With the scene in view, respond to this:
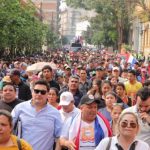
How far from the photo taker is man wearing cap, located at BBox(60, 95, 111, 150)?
21.5 feet

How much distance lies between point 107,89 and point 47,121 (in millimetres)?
3626

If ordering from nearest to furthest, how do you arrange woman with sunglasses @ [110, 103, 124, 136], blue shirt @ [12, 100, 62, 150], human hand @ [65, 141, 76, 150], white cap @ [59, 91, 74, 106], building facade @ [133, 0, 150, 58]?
human hand @ [65, 141, 76, 150] → blue shirt @ [12, 100, 62, 150] → woman with sunglasses @ [110, 103, 124, 136] → white cap @ [59, 91, 74, 106] → building facade @ [133, 0, 150, 58]

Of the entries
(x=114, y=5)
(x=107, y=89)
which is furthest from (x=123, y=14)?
(x=107, y=89)

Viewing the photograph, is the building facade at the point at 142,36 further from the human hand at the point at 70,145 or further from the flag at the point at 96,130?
the human hand at the point at 70,145

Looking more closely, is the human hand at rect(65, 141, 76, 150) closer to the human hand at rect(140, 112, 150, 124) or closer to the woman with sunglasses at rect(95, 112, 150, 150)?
the human hand at rect(140, 112, 150, 124)

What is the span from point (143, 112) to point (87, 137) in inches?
28.2

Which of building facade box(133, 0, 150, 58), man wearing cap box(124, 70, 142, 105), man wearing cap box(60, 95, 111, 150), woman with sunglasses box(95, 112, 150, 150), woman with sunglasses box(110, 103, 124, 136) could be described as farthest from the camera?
building facade box(133, 0, 150, 58)

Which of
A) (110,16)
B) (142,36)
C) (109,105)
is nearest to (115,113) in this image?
(109,105)

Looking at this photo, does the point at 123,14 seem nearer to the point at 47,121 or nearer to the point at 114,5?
the point at 114,5

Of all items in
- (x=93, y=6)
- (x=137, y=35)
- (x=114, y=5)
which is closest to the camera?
(x=114, y=5)

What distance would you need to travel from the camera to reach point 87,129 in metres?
6.59

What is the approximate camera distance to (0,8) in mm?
32500

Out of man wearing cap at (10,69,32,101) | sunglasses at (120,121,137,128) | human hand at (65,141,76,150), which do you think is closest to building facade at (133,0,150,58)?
man wearing cap at (10,69,32,101)

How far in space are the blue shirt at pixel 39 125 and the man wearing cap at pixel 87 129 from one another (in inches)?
12.5
